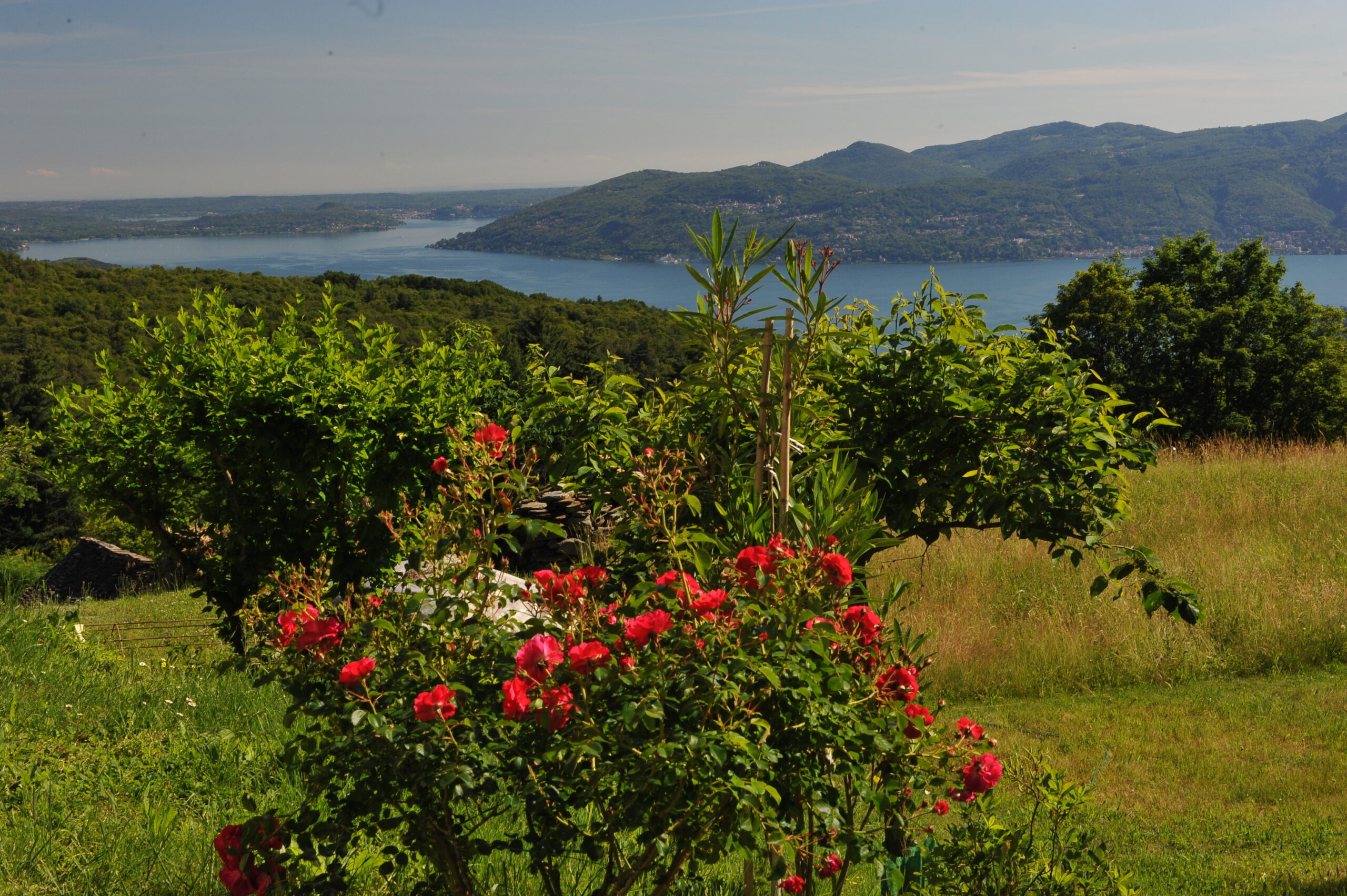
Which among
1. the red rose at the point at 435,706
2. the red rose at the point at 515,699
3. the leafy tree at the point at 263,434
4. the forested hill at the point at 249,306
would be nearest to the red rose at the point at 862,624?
the red rose at the point at 515,699

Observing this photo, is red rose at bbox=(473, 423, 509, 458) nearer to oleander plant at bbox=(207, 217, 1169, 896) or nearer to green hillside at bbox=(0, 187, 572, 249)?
oleander plant at bbox=(207, 217, 1169, 896)

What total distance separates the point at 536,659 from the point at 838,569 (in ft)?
1.96

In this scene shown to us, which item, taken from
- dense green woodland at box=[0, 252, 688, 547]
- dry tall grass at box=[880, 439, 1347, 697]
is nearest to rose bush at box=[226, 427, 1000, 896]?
dry tall grass at box=[880, 439, 1347, 697]

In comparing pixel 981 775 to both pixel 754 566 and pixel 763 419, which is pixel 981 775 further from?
pixel 763 419

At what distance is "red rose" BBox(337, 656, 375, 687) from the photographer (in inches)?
55.7

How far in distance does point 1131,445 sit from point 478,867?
2.58 metres

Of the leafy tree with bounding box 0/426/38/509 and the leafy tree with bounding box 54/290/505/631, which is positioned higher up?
the leafy tree with bounding box 54/290/505/631

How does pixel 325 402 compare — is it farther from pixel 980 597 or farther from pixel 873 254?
pixel 873 254

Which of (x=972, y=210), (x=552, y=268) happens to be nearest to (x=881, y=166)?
(x=972, y=210)

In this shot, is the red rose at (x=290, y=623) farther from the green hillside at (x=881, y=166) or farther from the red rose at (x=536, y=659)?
the green hillside at (x=881, y=166)

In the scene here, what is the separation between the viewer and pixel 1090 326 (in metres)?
23.0

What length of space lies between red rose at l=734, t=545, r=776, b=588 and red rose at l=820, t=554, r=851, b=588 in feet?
0.34

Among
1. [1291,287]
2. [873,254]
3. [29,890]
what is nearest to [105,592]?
[29,890]

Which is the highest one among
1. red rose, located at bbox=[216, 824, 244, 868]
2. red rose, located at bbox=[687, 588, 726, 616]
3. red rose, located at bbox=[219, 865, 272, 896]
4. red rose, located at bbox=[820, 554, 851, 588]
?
red rose, located at bbox=[820, 554, 851, 588]
